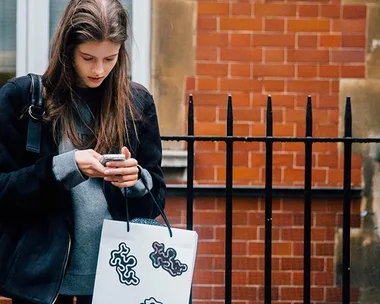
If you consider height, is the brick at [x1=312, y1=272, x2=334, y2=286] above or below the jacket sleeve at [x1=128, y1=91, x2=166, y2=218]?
below

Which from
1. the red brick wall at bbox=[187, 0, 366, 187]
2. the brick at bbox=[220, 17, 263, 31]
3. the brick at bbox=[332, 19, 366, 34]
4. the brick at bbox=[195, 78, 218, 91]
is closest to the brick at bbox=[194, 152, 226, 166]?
→ the red brick wall at bbox=[187, 0, 366, 187]

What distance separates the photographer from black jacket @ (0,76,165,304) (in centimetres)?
260

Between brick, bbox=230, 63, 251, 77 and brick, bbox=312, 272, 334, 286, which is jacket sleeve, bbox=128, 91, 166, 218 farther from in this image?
brick, bbox=312, 272, 334, 286

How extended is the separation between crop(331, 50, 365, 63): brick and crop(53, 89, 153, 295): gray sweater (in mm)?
2680

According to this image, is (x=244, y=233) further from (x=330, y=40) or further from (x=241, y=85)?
(x=330, y=40)

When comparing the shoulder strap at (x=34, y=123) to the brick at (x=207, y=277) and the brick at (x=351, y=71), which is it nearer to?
the brick at (x=207, y=277)

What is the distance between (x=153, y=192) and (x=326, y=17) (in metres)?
2.66

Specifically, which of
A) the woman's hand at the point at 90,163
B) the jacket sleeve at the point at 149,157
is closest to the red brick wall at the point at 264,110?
the jacket sleeve at the point at 149,157

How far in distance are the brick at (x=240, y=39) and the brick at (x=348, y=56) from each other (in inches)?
19.8

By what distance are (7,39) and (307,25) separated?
1774mm

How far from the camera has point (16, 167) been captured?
266 cm

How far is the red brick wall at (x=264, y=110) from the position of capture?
512 cm

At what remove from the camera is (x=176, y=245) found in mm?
2688

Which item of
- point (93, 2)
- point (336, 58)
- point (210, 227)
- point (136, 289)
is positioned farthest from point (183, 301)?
point (336, 58)
